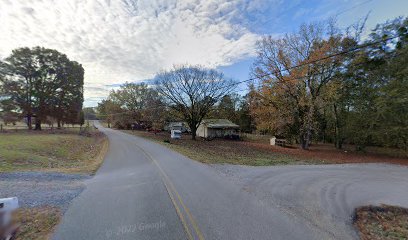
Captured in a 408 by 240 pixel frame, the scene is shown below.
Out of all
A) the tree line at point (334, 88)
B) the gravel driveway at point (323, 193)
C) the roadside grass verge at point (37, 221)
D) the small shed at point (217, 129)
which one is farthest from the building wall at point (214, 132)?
the roadside grass verge at point (37, 221)

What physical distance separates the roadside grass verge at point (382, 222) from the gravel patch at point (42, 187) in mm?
8140

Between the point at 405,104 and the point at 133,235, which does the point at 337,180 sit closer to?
the point at 133,235

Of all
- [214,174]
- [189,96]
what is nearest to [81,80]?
[189,96]

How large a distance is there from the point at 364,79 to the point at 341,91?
8.29ft

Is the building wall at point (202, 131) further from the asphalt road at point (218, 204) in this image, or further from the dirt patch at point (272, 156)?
the asphalt road at point (218, 204)

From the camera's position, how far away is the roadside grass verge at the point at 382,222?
16.8 feet

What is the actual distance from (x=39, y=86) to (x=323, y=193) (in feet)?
139

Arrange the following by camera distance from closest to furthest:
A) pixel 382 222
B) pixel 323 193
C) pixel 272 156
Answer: pixel 382 222 < pixel 323 193 < pixel 272 156

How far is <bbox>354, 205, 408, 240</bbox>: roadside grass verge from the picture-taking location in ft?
16.8

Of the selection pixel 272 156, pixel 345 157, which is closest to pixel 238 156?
pixel 272 156

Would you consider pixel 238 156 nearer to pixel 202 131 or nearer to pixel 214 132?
pixel 214 132

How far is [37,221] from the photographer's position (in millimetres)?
5008

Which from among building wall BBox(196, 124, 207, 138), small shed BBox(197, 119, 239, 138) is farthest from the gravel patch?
building wall BBox(196, 124, 207, 138)

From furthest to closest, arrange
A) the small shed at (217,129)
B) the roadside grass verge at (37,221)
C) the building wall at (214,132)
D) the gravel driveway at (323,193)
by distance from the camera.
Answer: the building wall at (214,132), the small shed at (217,129), the gravel driveway at (323,193), the roadside grass verge at (37,221)
